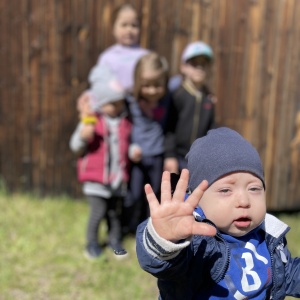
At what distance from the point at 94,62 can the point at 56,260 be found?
1.61 metres

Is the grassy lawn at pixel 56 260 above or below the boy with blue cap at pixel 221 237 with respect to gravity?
below

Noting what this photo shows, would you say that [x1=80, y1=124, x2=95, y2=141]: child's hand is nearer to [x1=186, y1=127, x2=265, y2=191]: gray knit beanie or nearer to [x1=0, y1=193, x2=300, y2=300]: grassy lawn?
[x1=0, y1=193, x2=300, y2=300]: grassy lawn

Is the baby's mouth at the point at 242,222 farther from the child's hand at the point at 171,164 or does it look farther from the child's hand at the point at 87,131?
the child's hand at the point at 171,164

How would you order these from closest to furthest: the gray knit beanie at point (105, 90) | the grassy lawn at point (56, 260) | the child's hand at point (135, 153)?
the grassy lawn at point (56, 260) → the gray knit beanie at point (105, 90) → the child's hand at point (135, 153)

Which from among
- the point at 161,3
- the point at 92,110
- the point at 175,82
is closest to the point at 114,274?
the point at 92,110

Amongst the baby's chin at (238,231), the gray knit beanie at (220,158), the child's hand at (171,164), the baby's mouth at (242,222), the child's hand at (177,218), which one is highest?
the gray knit beanie at (220,158)

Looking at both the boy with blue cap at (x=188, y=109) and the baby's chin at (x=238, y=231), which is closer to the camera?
the baby's chin at (x=238, y=231)

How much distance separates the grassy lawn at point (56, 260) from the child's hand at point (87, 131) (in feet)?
2.97

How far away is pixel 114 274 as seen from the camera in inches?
158

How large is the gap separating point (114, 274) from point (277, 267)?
7.12ft

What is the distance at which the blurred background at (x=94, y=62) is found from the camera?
4676 millimetres

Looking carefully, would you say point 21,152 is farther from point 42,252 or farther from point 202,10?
point 202,10

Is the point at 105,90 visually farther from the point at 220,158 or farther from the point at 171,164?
the point at 220,158

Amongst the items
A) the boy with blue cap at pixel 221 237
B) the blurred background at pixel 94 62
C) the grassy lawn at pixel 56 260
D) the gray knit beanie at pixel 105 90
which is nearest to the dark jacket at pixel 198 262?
the boy with blue cap at pixel 221 237
